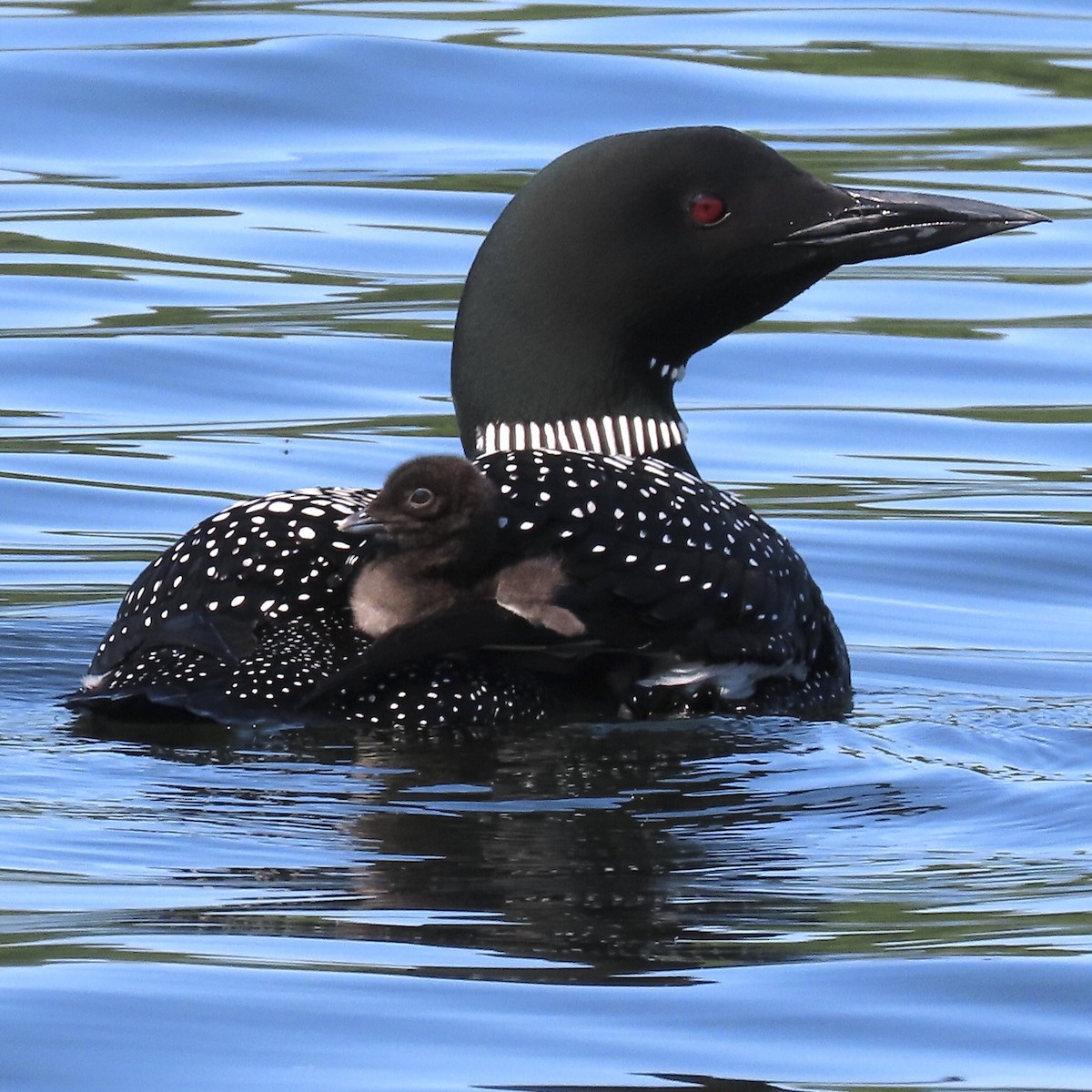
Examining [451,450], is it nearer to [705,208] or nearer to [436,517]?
[705,208]

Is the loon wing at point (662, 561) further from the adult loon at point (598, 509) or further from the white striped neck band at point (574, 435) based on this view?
the white striped neck band at point (574, 435)

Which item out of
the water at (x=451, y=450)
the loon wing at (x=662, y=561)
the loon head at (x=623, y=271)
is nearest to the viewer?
the water at (x=451, y=450)

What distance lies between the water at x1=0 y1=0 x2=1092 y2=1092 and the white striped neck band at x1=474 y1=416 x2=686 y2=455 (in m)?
0.66

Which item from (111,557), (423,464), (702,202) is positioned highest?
(702,202)

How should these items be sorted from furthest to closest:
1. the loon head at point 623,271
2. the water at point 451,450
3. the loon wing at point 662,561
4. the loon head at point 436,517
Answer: the loon head at point 623,271 → the loon wing at point 662,561 → the loon head at point 436,517 → the water at point 451,450

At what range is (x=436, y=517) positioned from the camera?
15.0 ft

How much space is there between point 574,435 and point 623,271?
0.32 m

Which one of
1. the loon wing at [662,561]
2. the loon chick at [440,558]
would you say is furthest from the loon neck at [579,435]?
the loon chick at [440,558]

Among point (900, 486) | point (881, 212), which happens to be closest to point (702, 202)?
point (881, 212)

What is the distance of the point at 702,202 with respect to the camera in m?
5.62

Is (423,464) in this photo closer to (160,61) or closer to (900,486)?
(900,486)

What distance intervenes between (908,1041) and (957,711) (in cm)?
200

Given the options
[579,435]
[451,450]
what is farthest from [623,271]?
[451,450]

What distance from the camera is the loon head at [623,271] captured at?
552cm
